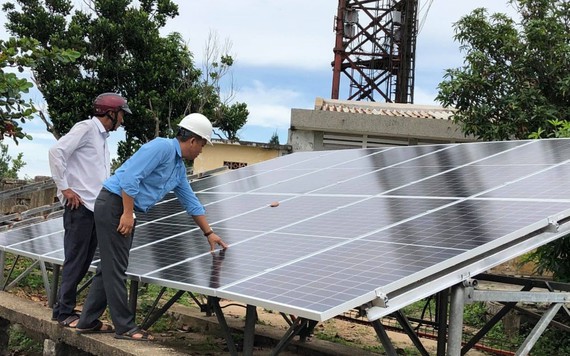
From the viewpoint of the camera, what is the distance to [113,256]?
19.5 ft

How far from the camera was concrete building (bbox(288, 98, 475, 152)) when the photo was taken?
17.5 meters

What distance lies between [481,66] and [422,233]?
30.9 feet

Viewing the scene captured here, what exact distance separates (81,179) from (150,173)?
45.0 inches

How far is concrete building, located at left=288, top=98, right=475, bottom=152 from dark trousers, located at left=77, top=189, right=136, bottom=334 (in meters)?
12.3

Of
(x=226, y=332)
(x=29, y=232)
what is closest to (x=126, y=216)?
(x=226, y=332)

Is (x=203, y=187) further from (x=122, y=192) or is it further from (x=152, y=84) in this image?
(x=152, y=84)

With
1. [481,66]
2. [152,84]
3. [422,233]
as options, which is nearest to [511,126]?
[481,66]

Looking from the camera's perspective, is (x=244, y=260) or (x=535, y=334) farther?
(x=244, y=260)

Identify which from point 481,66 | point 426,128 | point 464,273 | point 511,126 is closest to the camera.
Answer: point 464,273

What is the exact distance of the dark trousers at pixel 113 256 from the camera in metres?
5.88

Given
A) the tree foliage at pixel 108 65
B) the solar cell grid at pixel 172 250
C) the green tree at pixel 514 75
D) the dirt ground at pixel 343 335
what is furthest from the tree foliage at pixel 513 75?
the tree foliage at pixel 108 65

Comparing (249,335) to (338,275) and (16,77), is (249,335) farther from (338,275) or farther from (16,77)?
(16,77)

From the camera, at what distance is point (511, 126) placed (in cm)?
1316

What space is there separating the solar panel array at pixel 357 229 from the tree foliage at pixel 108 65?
1284cm
